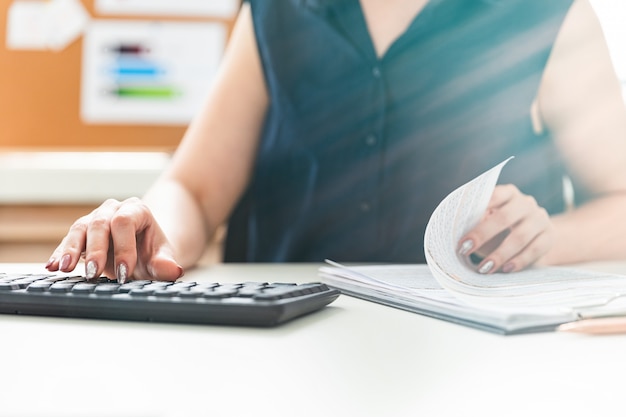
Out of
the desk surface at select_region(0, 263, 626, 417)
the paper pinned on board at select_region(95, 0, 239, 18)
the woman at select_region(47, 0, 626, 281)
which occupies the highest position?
the paper pinned on board at select_region(95, 0, 239, 18)

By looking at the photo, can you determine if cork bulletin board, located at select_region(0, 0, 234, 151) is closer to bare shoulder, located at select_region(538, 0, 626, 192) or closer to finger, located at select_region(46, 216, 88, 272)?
bare shoulder, located at select_region(538, 0, 626, 192)

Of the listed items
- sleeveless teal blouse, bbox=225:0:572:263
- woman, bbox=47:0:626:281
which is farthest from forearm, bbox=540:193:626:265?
sleeveless teal blouse, bbox=225:0:572:263

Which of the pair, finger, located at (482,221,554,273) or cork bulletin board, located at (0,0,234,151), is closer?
finger, located at (482,221,554,273)

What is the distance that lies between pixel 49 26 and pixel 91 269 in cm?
155

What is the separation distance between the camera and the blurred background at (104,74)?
1.79 m

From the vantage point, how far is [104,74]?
1805 millimetres

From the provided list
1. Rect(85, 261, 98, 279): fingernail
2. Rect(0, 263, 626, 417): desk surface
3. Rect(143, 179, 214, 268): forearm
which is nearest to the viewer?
Rect(0, 263, 626, 417): desk surface

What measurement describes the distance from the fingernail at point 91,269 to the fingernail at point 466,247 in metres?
0.31

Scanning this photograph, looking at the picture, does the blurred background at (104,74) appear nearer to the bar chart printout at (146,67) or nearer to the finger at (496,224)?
the bar chart printout at (146,67)

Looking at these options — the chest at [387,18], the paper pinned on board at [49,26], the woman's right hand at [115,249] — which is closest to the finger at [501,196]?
the woman's right hand at [115,249]

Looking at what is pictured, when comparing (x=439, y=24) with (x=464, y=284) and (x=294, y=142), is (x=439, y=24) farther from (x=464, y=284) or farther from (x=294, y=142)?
(x=464, y=284)

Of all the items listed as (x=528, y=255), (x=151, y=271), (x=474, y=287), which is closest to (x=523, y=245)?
(x=528, y=255)

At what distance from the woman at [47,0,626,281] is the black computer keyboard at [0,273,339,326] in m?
0.49

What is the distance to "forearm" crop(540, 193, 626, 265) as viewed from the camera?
81 centimetres
